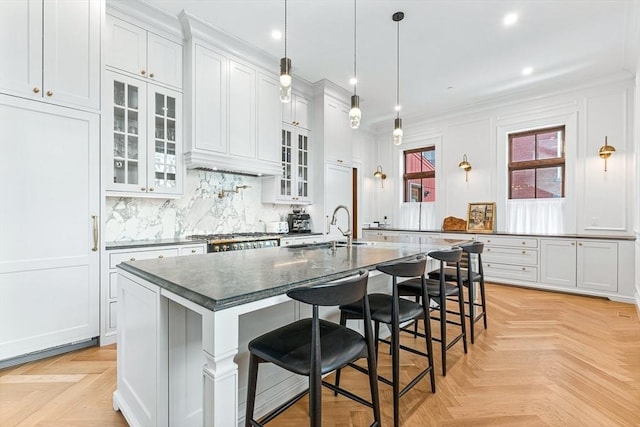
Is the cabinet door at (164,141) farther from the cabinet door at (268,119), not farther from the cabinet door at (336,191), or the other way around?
the cabinet door at (336,191)

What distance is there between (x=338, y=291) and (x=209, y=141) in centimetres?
288

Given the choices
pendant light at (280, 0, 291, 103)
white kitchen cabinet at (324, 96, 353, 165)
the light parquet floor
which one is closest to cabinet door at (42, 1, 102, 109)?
pendant light at (280, 0, 291, 103)

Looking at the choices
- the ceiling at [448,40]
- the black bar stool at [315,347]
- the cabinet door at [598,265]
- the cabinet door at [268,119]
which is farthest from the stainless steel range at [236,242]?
the cabinet door at [598,265]

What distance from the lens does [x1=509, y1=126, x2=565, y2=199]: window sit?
15.7 ft

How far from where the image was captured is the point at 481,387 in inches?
79.7

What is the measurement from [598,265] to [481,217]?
1688mm

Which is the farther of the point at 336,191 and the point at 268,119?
the point at 336,191

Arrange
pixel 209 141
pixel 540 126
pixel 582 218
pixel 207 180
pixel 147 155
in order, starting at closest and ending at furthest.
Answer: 1. pixel 147 155
2. pixel 209 141
3. pixel 207 180
4. pixel 582 218
5. pixel 540 126

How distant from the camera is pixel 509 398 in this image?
6.24 ft

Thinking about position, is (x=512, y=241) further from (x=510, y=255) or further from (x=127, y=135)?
(x=127, y=135)

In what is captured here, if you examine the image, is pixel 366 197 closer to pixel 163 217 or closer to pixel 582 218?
pixel 582 218

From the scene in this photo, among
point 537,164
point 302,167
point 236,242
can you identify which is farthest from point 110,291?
point 537,164

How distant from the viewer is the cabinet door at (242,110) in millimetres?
3678

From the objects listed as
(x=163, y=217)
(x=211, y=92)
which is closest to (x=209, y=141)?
(x=211, y=92)
